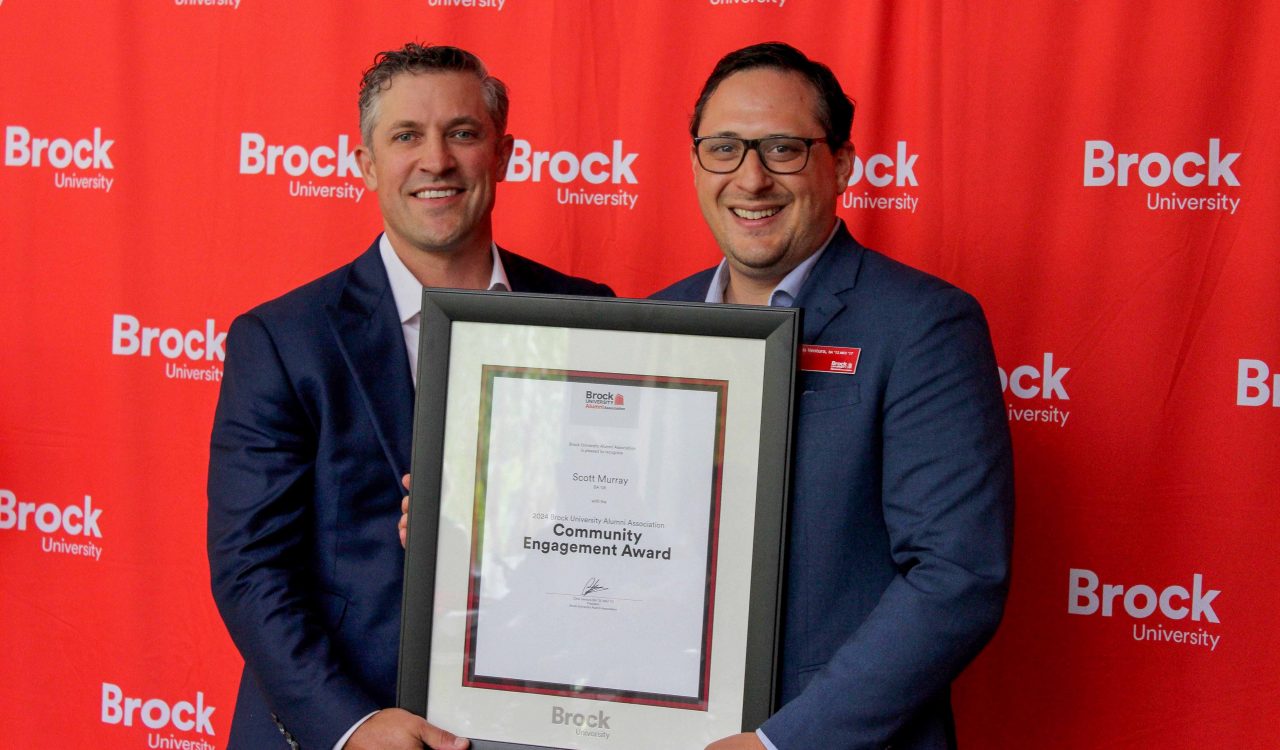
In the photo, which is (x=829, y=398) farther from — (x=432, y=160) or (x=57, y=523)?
(x=57, y=523)

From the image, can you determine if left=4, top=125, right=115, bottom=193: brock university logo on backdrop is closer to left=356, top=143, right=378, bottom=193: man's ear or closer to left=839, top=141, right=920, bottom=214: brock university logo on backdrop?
left=356, top=143, right=378, bottom=193: man's ear

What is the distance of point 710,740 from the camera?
5.16 ft

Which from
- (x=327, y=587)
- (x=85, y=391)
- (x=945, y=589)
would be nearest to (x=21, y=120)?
(x=85, y=391)

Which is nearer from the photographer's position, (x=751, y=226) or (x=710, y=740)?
(x=710, y=740)

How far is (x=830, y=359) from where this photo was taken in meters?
1.67

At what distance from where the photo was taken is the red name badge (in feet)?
5.45

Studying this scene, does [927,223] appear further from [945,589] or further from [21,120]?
[21,120]

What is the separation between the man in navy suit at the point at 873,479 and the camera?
5.06ft

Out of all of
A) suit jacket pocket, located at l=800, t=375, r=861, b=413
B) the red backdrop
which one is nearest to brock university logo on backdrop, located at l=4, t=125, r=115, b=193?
the red backdrop

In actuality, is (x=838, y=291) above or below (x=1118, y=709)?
above

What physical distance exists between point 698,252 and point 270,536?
143 cm

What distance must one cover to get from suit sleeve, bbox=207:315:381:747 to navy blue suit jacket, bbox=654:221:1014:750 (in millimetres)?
707

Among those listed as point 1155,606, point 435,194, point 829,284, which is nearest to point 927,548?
point 829,284

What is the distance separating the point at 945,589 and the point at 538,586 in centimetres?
57
